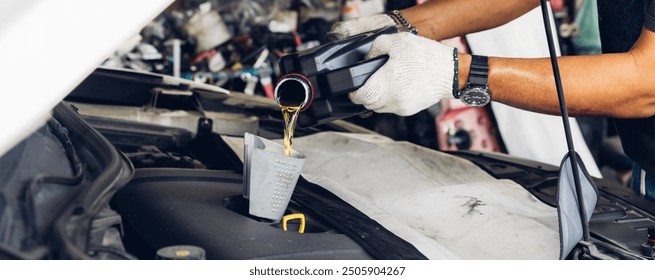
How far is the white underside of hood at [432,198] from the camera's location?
1332 mm

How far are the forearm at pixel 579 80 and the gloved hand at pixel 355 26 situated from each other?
1.32 feet

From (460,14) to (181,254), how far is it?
4.35 feet

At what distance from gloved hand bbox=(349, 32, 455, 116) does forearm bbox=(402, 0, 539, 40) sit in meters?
0.64

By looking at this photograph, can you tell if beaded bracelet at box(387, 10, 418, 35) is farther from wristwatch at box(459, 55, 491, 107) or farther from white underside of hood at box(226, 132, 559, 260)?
wristwatch at box(459, 55, 491, 107)

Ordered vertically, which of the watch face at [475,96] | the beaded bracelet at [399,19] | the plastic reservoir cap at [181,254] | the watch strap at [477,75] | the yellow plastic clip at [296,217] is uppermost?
the beaded bracelet at [399,19]

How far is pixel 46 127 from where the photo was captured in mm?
1251

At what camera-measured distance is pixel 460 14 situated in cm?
210

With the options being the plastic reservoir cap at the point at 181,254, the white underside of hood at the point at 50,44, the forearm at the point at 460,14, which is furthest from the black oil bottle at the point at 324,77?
the forearm at the point at 460,14

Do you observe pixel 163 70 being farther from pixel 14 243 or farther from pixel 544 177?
pixel 14 243

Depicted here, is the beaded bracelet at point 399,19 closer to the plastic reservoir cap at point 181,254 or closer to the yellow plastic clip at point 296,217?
the yellow plastic clip at point 296,217

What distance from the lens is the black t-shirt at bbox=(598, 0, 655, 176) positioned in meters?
1.73

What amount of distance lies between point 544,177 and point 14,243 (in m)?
1.25

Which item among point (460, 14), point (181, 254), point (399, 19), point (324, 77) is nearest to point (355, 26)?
point (399, 19)

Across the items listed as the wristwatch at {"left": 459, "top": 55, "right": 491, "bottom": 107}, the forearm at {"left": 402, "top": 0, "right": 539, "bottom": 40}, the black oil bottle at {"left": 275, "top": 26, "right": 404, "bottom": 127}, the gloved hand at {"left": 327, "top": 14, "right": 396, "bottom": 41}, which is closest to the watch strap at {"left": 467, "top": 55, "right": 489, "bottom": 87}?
the wristwatch at {"left": 459, "top": 55, "right": 491, "bottom": 107}
